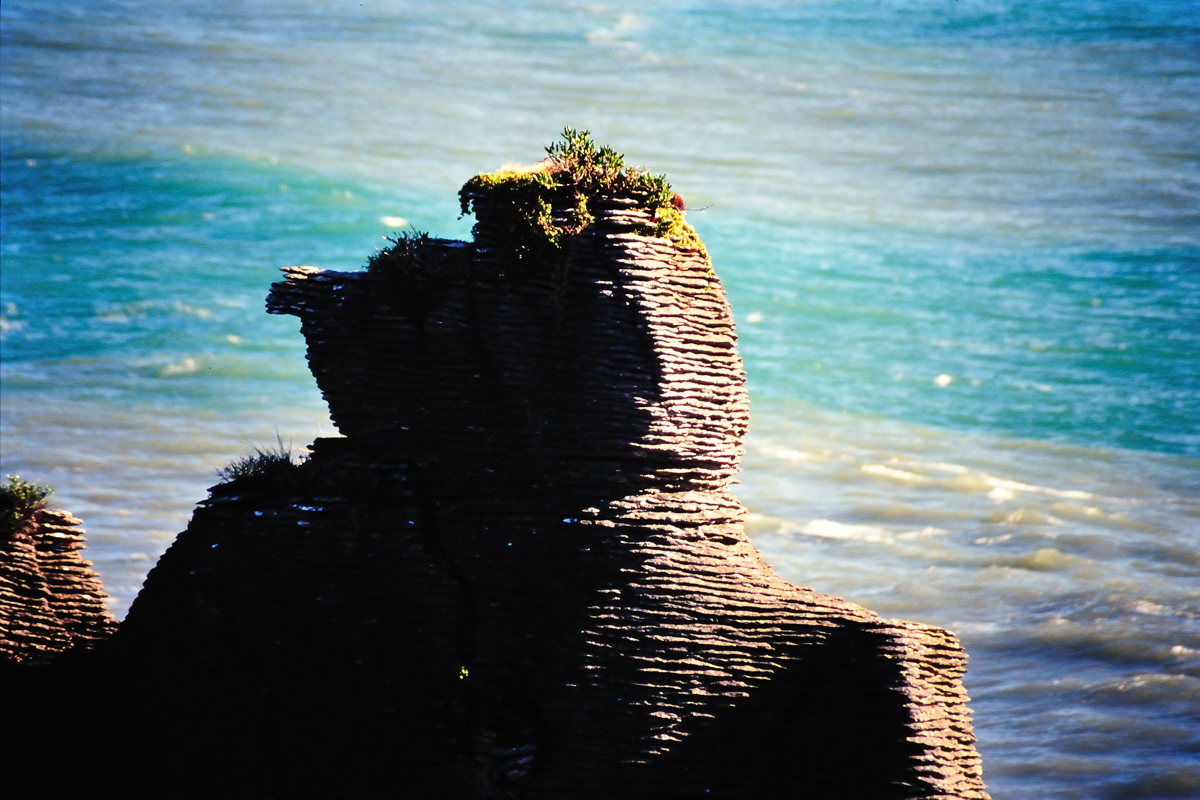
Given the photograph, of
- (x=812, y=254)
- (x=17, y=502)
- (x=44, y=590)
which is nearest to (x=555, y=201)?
(x=17, y=502)

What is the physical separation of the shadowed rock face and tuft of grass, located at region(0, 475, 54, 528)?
1839 millimetres

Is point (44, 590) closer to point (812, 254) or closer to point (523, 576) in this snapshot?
point (523, 576)

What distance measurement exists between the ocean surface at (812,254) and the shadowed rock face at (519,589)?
661 centimetres

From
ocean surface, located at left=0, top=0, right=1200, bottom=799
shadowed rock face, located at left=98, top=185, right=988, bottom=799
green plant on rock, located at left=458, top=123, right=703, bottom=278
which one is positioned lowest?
shadowed rock face, located at left=98, top=185, right=988, bottom=799

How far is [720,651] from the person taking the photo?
28.2ft

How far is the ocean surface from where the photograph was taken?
2050 cm

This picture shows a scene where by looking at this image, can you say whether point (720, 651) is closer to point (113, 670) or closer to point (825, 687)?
point (825, 687)

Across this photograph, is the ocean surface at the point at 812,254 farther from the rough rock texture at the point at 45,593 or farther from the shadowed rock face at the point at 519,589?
the rough rock texture at the point at 45,593

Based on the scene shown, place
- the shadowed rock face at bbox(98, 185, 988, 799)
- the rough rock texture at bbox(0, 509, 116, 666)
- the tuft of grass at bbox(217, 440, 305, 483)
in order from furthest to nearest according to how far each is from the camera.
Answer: the rough rock texture at bbox(0, 509, 116, 666) < the tuft of grass at bbox(217, 440, 305, 483) < the shadowed rock face at bbox(98, 185, 988, 799)

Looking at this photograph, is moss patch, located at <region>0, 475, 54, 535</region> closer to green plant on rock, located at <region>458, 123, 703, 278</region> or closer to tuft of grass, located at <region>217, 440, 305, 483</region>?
tuft of grass, located at <region>217, 440, 305, 483</region>

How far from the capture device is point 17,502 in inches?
402

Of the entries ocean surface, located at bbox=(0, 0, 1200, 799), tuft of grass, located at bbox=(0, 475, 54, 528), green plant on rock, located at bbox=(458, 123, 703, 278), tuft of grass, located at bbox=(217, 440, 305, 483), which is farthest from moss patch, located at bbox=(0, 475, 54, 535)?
ocean surface, located at bbox=(0, 0, 1200, 799)

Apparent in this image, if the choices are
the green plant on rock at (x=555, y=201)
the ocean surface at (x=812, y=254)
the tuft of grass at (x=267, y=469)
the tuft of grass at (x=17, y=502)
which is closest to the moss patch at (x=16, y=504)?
the tuft of grass at (x=17, y=502)

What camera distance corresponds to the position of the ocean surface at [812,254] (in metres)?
20.5
